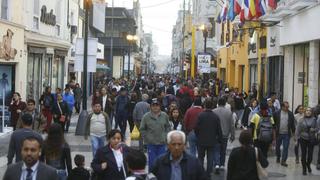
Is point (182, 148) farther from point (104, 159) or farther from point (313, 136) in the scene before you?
point (313, 136)

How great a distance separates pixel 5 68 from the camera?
24750 mm

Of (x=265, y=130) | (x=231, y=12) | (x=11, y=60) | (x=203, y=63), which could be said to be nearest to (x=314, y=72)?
(x=231, y=12)

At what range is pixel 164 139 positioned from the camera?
39.7 ft

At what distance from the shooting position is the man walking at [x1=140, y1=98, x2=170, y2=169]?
1205 cm

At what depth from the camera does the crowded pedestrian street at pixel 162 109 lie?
8.16 metres

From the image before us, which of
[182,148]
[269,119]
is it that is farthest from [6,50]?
[182,148]

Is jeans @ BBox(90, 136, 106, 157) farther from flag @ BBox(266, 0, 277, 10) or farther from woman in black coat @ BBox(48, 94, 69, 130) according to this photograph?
flag @ BBox(266, 0, 277, 10)

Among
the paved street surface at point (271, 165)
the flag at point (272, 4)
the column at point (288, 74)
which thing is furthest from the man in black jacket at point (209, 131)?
the column at point (288, 74)

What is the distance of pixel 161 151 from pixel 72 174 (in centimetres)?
411

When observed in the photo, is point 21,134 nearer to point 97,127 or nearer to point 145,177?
point 97,127

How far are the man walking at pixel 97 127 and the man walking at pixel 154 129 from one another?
2.50ft

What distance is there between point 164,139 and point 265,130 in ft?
8.11

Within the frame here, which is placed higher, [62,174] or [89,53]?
[89,53]

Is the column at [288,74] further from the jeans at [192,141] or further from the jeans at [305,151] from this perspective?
the jeans at [192,141]
